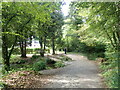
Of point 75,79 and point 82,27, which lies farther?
point 82,27

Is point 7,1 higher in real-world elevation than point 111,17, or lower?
higher

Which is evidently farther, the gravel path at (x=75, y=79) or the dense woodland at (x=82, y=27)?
the gravel path at (x=75, y=79)

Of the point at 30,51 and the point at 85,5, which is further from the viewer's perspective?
the point at 30,51

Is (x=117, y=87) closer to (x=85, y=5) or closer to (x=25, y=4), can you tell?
(x=85, y=5)

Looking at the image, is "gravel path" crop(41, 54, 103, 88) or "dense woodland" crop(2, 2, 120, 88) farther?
"gravel path" crop(41, 54, 103, 88)

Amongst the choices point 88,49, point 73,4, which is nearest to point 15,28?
point 73,4

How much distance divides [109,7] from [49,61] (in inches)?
310

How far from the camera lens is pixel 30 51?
2198 cm

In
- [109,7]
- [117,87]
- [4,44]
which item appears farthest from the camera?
[4,44]

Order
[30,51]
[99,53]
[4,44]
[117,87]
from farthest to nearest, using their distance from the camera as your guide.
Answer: [30,51] < [99,53] < [4,44] < [117,87]

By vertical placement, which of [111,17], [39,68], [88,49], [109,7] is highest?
[109,7]

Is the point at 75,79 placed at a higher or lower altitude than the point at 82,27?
lower

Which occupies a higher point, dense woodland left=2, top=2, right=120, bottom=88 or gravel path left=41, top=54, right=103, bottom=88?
dense woodland left=2, top=2, right=120, bottom=88

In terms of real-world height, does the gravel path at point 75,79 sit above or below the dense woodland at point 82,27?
below
